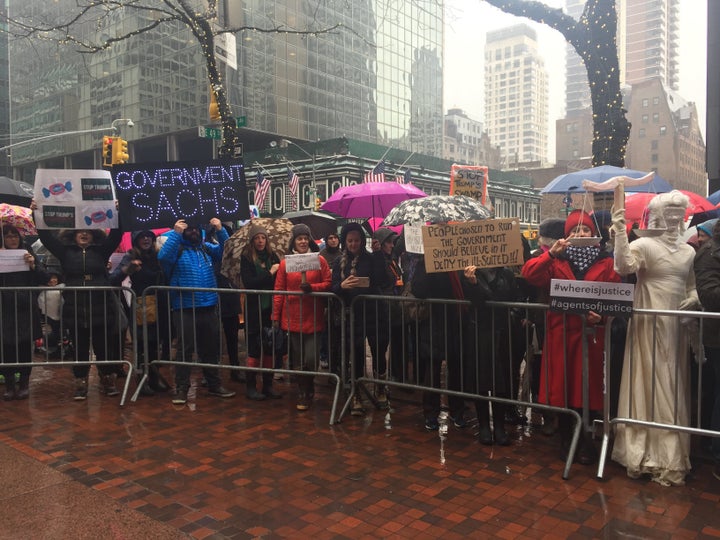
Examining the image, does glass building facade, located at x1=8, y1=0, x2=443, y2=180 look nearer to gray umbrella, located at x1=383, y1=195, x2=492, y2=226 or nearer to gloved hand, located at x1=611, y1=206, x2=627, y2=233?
gray umbrella, located at x1=383, y1=195, x2=492, y2=226

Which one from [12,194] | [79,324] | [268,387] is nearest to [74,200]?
[79,324]

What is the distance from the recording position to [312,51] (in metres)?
62.6

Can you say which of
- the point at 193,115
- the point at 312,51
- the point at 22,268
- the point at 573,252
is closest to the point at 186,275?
the point at 22,268

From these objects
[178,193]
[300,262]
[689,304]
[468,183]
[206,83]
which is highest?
[206,83]

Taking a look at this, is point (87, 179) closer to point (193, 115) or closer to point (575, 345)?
point (575, 345)

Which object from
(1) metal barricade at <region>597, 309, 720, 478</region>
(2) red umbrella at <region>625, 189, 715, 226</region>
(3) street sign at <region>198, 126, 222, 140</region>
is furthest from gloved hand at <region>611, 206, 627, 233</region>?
(3) street sign at <region>198, 126, 222, 140</region>

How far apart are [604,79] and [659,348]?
27.6 ft

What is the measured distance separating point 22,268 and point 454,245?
512 cm

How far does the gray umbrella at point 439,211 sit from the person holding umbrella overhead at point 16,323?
4.45 meters

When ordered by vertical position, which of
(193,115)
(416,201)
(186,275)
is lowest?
(186,275)

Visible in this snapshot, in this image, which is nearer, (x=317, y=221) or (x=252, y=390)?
(x=252, y=390)

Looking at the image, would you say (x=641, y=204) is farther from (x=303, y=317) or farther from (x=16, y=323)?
(x=16, y=323)

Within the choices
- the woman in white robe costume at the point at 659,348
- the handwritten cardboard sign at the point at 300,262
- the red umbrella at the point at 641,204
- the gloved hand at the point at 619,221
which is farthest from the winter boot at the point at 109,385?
the red umbrella at the point at 641,204

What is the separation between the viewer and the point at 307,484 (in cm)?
451
